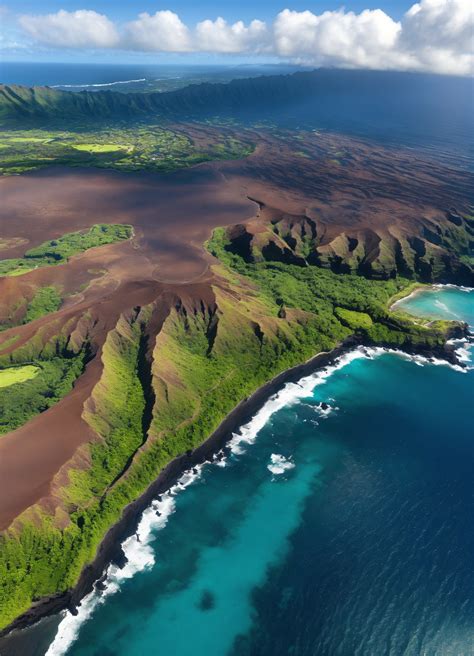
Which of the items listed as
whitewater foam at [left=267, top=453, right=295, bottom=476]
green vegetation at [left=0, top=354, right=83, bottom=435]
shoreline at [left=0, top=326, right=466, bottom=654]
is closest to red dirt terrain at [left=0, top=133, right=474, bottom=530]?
green vegetation at [left=0, top=354, right=83, bottom=435]

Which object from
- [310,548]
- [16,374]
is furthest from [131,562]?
[16,374]

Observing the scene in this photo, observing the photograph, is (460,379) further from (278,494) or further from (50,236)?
(50,236)

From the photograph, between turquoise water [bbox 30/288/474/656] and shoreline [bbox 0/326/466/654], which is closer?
turquoise water [bbox 30/288/474/656]

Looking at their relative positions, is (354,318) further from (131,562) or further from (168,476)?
(131,562)

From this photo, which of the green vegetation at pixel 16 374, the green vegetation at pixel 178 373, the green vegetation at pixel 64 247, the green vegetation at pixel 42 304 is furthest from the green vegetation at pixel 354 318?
the green vegetation at pixel 64 247

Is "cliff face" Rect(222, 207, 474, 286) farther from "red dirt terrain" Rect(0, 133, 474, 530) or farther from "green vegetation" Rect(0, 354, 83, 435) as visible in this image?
"green vegetation" Rect(0, 354, 83, 435)

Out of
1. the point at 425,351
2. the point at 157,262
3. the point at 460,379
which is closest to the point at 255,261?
the point at 157,262
